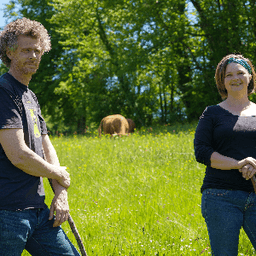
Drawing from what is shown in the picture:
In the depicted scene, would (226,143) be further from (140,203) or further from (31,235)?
(140,203)

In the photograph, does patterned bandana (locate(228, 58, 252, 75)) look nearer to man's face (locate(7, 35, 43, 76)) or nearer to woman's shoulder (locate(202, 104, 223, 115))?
woman's shoulder (locate(202, 104, 223, 115))

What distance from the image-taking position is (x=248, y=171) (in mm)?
2102

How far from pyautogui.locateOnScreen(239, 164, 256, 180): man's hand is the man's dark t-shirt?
139 centimetres

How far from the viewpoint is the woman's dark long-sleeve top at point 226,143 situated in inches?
87.5

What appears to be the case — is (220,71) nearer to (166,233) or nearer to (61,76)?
(166,233)

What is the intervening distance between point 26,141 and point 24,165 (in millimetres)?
169

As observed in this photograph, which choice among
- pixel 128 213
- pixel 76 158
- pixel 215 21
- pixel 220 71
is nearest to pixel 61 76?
pixel 215 21

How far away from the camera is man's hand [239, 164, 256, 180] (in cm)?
210

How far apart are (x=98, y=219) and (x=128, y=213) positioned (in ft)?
1.53

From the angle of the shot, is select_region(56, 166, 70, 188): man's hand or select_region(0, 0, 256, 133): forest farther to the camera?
select_region(0, 0, 256, 133): forest

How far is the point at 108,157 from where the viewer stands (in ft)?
27.6

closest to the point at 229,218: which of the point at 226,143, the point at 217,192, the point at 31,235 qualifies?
the point at 217,192

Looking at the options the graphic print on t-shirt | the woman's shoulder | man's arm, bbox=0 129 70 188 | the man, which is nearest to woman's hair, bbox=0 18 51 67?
the man

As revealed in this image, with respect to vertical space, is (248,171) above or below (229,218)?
above
